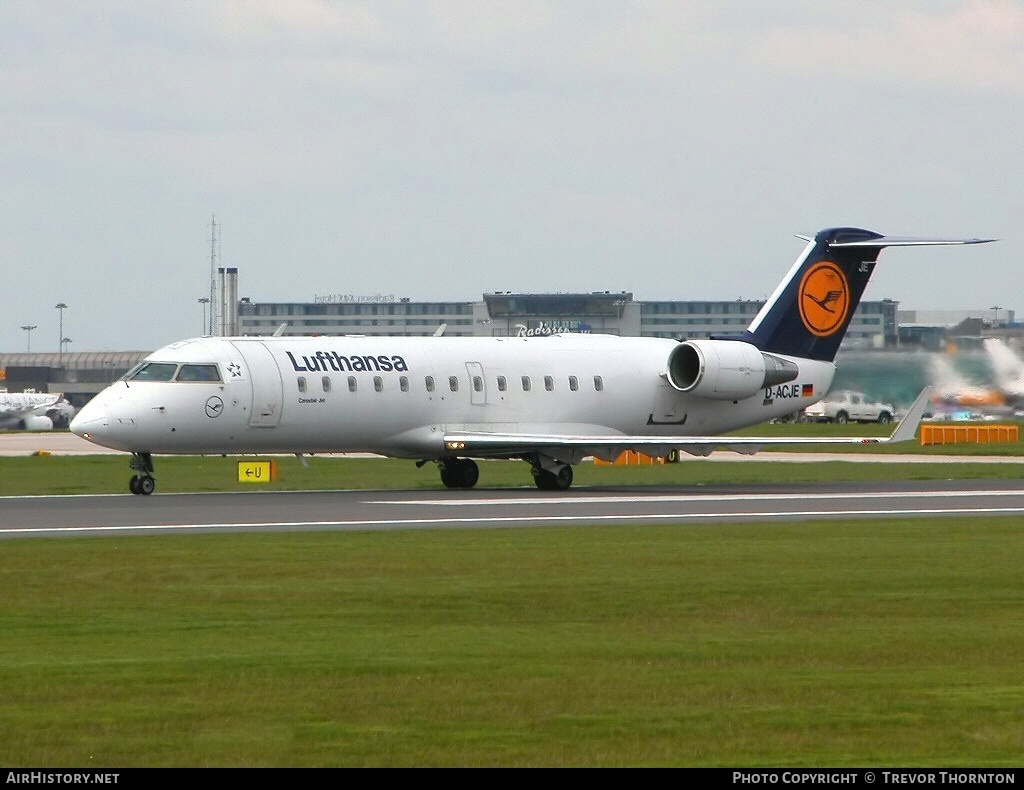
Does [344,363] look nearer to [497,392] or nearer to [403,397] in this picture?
[403,397]

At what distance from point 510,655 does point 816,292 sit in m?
31.2

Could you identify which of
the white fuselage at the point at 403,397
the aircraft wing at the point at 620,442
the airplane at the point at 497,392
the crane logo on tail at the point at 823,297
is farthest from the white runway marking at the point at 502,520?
the crane logo on tail at the point at 823,297

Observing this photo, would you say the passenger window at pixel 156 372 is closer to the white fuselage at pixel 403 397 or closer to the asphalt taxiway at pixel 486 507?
the white fuselage at pixel 403 397

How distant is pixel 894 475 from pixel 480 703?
3434 cm

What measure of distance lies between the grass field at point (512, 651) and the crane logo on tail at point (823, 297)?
19729mm

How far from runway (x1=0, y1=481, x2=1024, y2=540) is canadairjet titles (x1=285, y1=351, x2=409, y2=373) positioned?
2724 mm

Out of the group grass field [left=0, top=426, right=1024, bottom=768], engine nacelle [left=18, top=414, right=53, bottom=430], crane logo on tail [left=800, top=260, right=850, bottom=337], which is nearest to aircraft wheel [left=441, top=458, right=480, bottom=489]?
crane logo on tail [left=800, top=260, right=850, bottom=337]

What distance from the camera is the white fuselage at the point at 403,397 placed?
34844 millimetres

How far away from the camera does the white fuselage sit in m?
34.8

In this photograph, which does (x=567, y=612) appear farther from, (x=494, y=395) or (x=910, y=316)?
(x=910, y=316)

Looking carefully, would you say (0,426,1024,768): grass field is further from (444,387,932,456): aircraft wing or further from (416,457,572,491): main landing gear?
(416,457,572,491): main landing gear

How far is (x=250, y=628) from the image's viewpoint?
14.9 meters

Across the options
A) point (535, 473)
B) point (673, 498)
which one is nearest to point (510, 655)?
point (673, 498)

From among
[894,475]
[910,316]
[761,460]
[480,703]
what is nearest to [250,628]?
[480,703]
